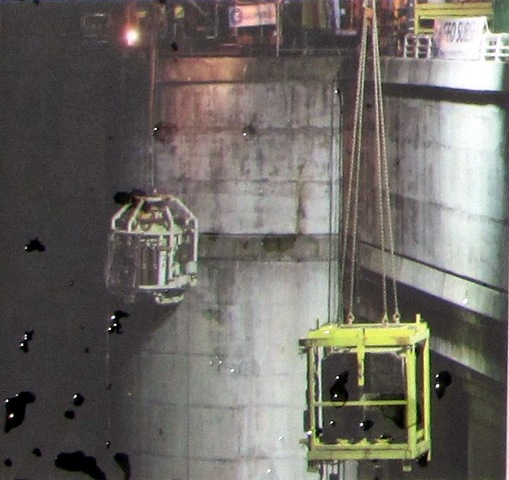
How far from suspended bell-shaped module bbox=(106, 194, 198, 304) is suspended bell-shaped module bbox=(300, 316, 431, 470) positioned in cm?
109

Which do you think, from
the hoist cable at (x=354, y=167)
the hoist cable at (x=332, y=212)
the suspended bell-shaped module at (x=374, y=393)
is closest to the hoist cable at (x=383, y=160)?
the hoist cable at (x=354, y=167)

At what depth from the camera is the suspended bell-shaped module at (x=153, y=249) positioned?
7207 mm

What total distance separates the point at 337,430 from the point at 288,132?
6.35ft

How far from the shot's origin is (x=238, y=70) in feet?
24.9

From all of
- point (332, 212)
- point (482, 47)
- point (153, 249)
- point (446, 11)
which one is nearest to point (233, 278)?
point (332, 212)

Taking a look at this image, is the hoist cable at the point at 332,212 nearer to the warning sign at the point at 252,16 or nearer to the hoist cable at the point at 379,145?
the hoist cable at the point at 379,145

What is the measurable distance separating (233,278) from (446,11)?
7.15 feet

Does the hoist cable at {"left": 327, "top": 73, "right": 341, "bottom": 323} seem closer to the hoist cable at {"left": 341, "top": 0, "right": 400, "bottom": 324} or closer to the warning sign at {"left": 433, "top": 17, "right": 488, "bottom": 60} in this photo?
the hoist cable at {"left": 341, "top": 0, "right": 400, "bottom": 324}

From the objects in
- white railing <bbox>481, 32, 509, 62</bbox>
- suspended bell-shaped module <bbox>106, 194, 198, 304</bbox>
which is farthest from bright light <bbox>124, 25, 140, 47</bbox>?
white railing <bbox>481, 32, 509, 62</bbox>

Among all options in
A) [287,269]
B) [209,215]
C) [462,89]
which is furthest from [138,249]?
[462,89]

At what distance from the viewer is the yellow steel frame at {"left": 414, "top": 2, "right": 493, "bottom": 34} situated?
21.7ft

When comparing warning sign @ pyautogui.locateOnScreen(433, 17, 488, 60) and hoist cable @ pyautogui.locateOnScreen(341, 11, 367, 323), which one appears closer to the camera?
warning sign @ pyautogui.locateOnScreen(433, 17, 488, 60)

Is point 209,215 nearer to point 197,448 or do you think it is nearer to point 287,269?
point 287,269

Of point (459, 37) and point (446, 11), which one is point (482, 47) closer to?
point (459, 37)
